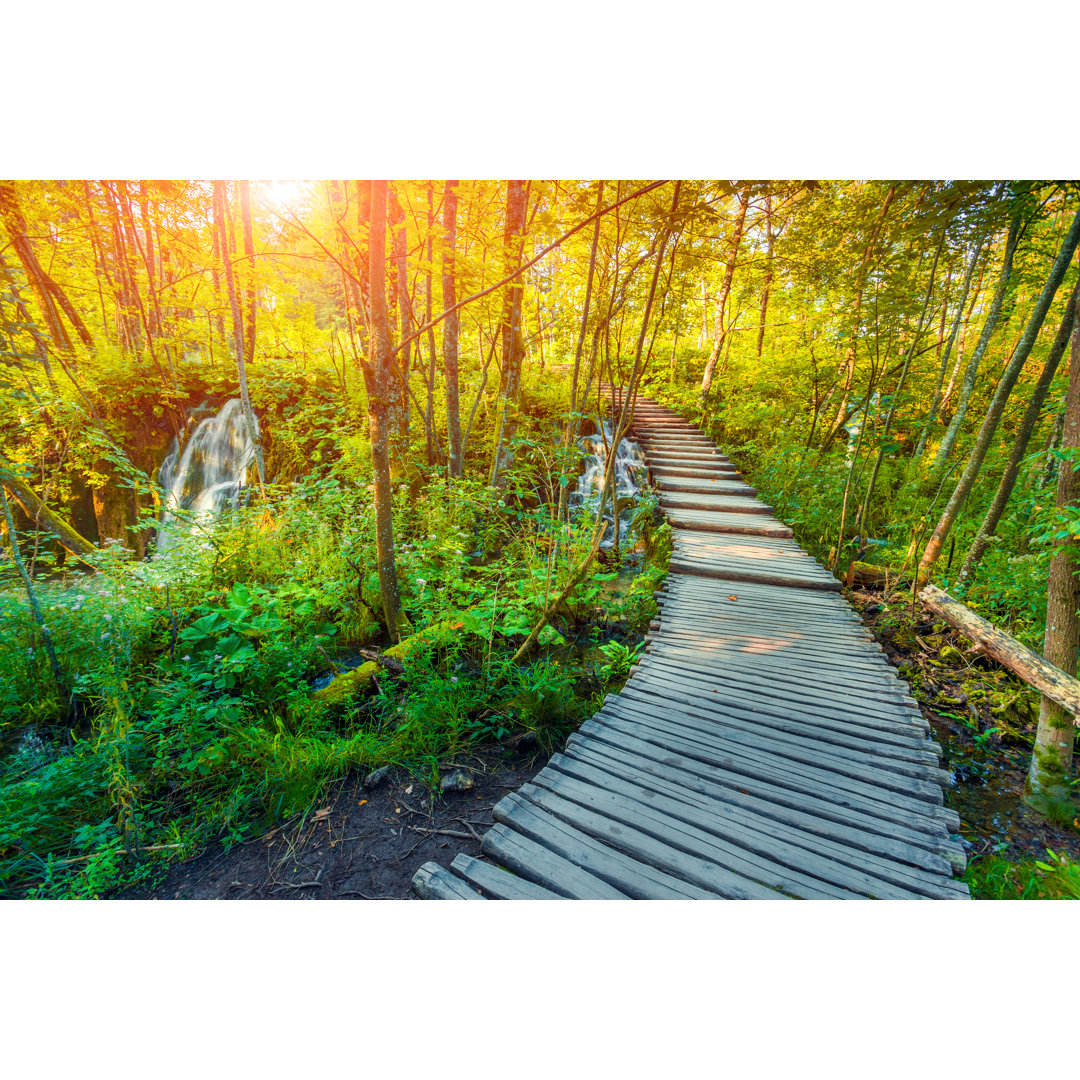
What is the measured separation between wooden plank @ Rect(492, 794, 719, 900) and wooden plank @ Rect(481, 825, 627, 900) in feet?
0.08

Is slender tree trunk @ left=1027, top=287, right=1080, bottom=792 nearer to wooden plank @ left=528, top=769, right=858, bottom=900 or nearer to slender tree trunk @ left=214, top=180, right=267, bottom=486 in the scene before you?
wooden plank @ left=528, top=769, right=858, bottom=900

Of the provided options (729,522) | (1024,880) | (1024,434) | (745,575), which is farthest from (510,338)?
(1024,880)

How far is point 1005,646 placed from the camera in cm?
278

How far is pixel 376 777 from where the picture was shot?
2.53 meters

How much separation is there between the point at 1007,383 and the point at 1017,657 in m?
2.23

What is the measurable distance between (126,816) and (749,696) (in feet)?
11.8

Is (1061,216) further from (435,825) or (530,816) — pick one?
(435,825)

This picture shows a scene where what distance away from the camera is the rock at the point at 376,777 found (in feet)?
8.23

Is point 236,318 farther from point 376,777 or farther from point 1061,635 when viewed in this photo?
point 1061,635

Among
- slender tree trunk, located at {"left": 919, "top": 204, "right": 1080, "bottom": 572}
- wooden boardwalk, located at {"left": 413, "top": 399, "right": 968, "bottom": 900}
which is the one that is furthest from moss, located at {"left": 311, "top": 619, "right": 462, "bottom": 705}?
slender tree trunk, located at {"left": 919, "top": 204, "right": 1080, "bottom": 572}
